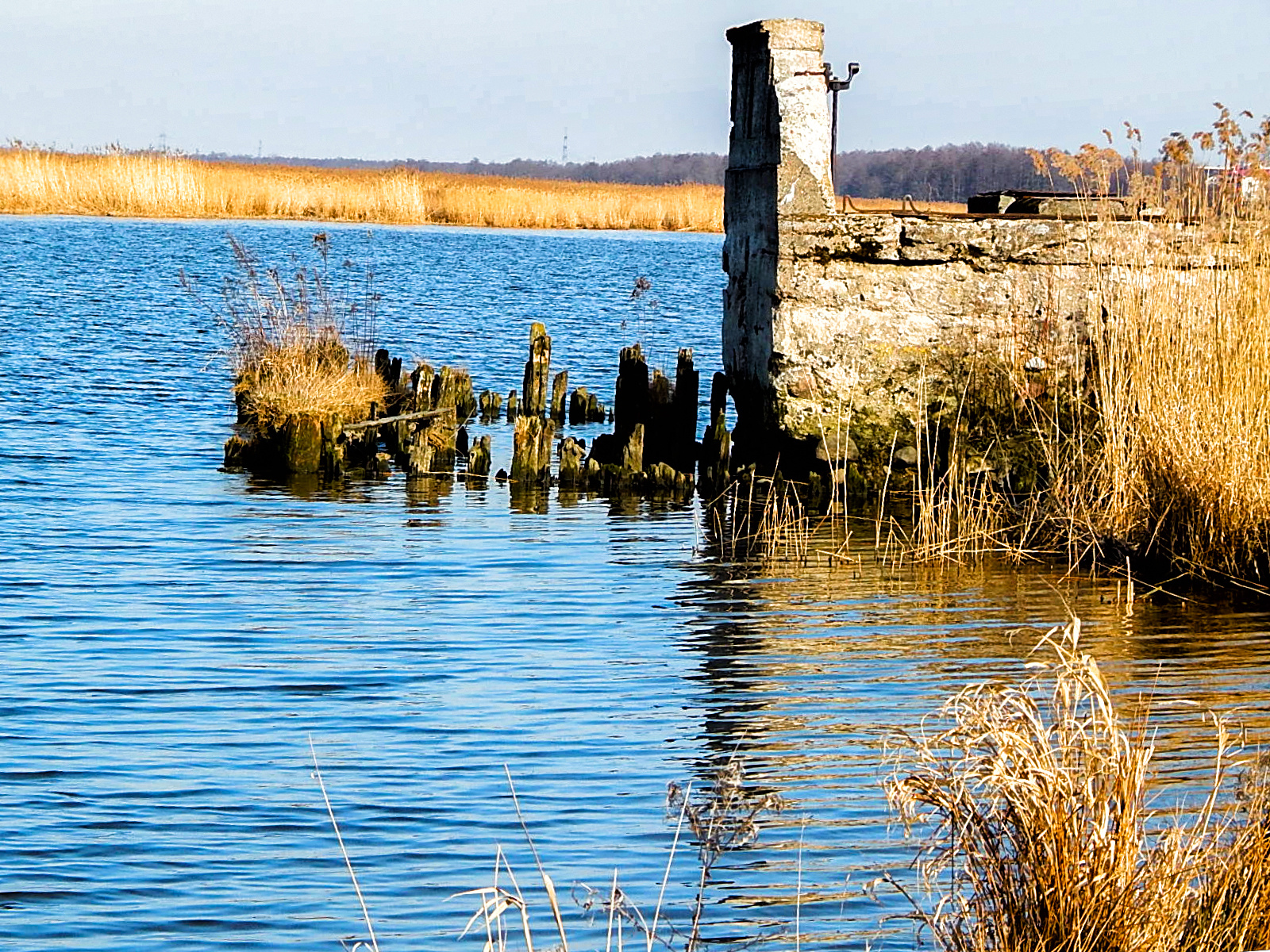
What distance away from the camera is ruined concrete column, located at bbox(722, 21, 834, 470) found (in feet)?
34.0

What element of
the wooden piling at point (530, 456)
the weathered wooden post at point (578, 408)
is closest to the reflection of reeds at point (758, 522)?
the wooden piling at point (530, 456)

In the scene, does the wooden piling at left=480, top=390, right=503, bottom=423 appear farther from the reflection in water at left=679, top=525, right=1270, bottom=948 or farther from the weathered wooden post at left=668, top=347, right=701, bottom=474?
the reflection in water at left=679, top=525, right=1270, bottom=948

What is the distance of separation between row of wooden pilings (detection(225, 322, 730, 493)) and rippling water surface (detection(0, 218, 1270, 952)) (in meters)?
0.46

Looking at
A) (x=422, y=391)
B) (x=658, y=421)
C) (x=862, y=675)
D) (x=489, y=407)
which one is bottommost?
(x=862, y=675)

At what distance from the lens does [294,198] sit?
4353 cm

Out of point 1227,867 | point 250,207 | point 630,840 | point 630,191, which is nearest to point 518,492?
point 630,840

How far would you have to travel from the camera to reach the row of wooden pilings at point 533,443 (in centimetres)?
1178

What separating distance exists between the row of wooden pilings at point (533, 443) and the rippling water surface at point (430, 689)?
0.46m

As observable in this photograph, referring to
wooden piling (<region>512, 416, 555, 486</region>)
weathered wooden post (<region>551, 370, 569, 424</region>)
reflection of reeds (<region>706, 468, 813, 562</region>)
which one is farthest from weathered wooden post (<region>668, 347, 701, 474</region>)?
weathered wooden post (<region>551, 370, 569, 424</region>)

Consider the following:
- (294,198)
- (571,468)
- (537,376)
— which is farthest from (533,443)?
(294,198)

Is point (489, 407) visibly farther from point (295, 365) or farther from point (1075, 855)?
point (1075, 855)

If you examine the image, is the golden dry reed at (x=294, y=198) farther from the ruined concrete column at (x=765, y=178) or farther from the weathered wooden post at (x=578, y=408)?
the ruined concrete column at (x=765, y=178)

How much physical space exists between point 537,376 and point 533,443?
2.76 m

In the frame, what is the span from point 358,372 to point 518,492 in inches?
106
